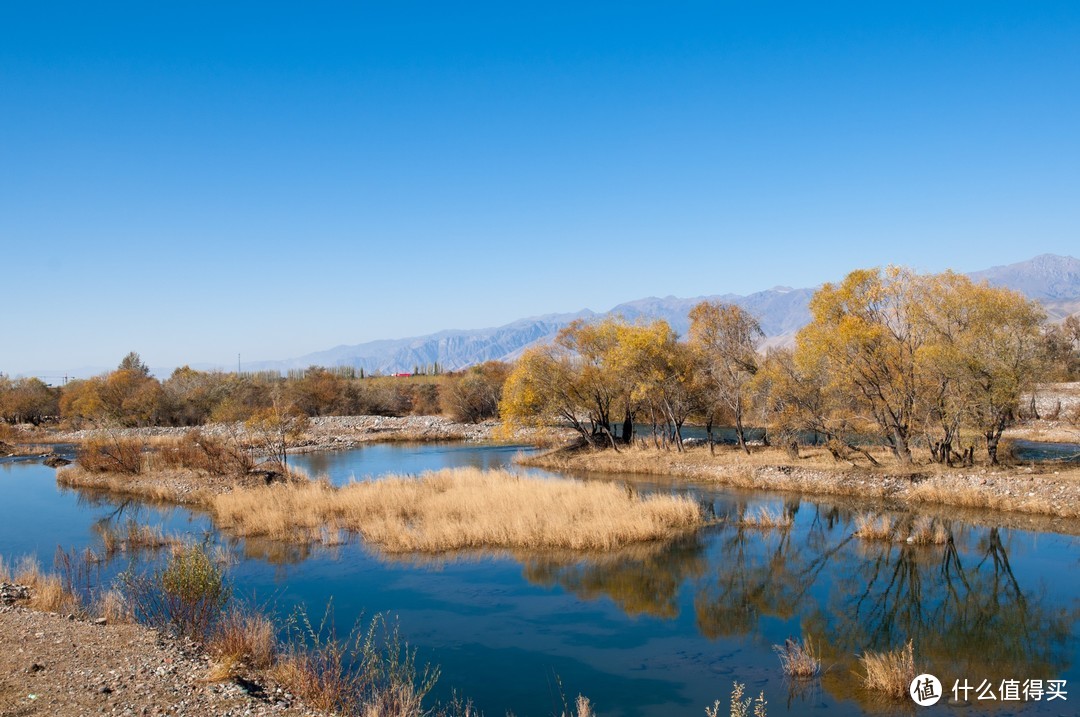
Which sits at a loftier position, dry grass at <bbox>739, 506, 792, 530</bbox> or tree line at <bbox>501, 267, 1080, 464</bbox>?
tree line at <bbox>501, 267, 1080, 464</bbox>

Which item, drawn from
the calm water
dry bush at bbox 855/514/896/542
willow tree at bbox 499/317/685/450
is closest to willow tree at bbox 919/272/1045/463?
the calm water

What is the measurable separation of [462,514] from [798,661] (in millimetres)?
13444

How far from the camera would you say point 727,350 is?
35.8m

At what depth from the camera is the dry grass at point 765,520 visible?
2202 cm

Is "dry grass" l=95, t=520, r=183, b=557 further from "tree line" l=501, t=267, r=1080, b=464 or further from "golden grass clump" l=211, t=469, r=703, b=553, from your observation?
"tree line" l=501, t=267, r=1080, b=464

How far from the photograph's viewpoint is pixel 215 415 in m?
58.2

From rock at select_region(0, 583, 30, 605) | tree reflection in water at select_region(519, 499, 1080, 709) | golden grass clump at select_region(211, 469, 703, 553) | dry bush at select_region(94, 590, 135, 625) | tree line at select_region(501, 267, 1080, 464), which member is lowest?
tree reflection in water at select_region(519, 499, 1080, 709)

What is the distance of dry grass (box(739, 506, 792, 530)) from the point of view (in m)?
22.0

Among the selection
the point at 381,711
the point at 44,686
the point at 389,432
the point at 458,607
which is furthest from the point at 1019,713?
the point at 389,432

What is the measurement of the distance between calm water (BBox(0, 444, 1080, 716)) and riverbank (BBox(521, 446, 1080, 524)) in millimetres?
2538

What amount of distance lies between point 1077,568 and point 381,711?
17.8 metres

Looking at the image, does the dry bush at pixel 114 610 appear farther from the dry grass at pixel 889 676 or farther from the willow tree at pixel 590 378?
the willow tree at pixel 590 378

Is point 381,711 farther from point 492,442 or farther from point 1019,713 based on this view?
point 492,442

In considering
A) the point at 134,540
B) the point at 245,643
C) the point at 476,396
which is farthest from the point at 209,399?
the point at 245,643
